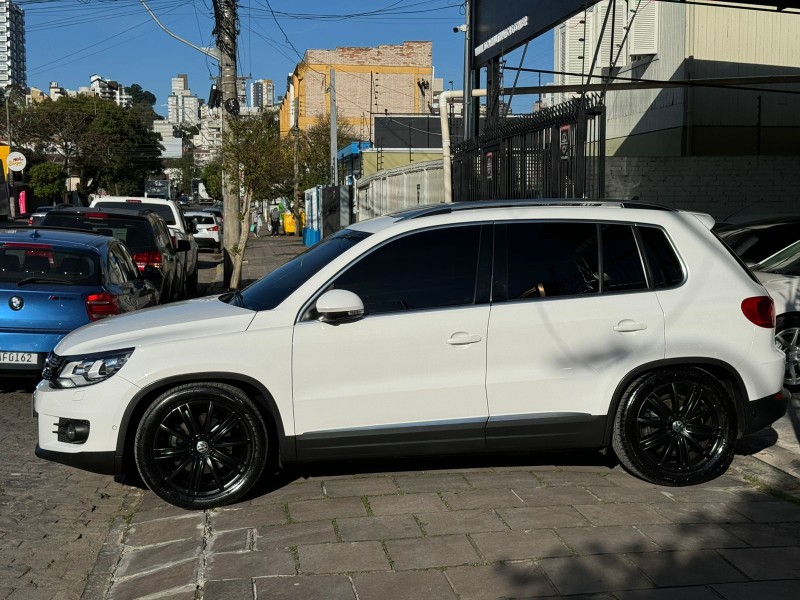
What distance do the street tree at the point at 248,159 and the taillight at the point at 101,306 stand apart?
9025 mm

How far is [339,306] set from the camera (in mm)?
5441

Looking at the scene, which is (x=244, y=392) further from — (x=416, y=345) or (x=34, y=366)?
(x=34, y=366)

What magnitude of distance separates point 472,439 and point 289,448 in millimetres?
1076

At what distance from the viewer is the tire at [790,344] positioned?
29.4 ft

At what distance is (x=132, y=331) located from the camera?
18.6 feet

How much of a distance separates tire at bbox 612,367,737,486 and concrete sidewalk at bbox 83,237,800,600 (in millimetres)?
138

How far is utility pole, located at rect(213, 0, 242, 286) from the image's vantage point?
18031 mm

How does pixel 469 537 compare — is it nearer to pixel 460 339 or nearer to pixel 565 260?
pixel 460 339

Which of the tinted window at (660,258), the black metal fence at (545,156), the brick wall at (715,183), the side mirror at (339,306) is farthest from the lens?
the brick wall at (715,183)

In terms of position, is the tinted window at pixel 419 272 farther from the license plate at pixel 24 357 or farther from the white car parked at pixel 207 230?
the white car parked at pixel 207 230

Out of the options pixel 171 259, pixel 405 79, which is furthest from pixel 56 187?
pixel 171 259

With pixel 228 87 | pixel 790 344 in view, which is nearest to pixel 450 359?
pixel 790 344

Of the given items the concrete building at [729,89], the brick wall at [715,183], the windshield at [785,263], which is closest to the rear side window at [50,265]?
the windshield at [785,263]

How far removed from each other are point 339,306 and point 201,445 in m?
1.15
